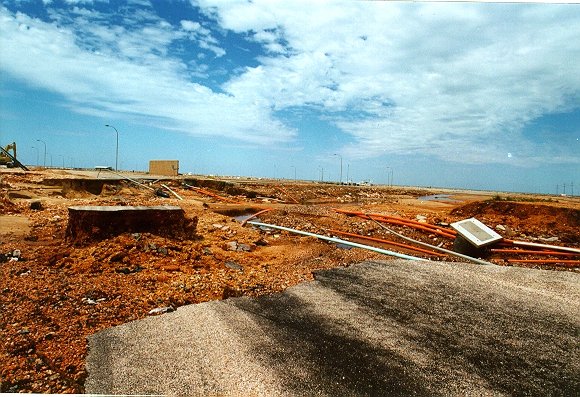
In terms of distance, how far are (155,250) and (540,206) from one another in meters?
13.0

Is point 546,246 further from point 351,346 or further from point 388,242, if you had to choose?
point 351,346

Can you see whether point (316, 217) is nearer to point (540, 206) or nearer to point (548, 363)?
point (548, 363)

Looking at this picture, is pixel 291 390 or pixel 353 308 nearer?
pixel 291 390

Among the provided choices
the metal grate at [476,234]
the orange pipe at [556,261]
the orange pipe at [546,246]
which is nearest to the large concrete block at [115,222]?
the metal grate at [476,234]

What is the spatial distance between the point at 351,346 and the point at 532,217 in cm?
1171

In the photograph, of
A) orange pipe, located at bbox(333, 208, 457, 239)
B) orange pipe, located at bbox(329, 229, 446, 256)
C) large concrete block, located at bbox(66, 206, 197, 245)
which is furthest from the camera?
orange pipe, located at bbox(333, 208, 457, 239)

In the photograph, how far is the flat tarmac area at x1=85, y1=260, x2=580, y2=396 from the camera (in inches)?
95.3

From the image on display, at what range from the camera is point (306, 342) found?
9.55 ft

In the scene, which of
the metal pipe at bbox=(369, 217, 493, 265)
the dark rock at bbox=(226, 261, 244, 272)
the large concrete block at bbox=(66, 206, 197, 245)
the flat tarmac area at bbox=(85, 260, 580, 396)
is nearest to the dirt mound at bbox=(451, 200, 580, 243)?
the metal pipe at bbox=(369, 217, 493, 265)

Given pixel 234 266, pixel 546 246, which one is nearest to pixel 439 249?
pixel 546 246

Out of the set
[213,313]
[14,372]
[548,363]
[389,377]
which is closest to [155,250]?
[213,313]

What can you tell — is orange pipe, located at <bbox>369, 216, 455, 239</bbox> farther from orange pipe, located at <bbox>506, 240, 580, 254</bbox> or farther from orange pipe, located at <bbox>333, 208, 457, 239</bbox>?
orange pipe, located at <bbox>506, 240, 580, 254</bbox>

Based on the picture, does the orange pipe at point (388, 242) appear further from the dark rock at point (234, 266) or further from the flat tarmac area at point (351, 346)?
the dark rock at point (234, 266)

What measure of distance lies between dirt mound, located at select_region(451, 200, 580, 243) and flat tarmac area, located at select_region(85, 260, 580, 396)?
20.1 feet
